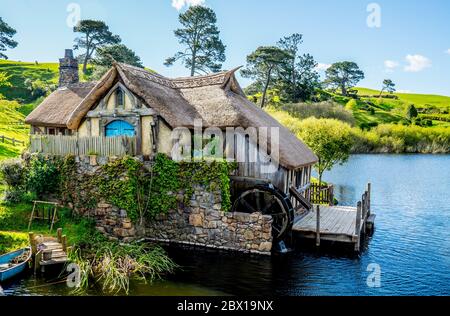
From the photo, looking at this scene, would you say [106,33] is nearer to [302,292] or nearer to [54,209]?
[54,209]

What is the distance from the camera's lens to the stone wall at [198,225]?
16.1 meters

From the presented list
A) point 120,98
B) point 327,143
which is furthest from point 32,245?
point 327,143

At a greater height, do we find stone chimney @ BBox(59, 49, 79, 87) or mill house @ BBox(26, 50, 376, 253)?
stone chimney @ BBox(59, 49, 79, 87)

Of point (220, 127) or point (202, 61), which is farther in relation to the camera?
point (202, 61)

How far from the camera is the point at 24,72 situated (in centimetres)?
7175

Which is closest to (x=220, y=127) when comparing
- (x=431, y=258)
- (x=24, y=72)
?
(x=431, y=258)

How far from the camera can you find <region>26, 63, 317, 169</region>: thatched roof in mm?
17922

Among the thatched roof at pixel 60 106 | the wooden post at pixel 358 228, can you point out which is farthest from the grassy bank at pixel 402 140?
the wooden post at pixel 358 228

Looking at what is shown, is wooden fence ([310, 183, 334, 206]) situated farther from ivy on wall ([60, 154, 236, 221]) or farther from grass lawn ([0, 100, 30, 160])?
grass lawn ([0, 100, 30, 160])

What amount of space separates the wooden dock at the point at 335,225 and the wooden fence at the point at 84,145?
8044 mm

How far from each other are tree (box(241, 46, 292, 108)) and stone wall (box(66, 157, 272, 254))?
35519mm

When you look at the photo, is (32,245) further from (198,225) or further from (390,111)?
(390,111)

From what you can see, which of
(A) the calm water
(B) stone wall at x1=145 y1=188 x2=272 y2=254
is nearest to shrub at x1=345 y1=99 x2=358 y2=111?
(A) the calm water
